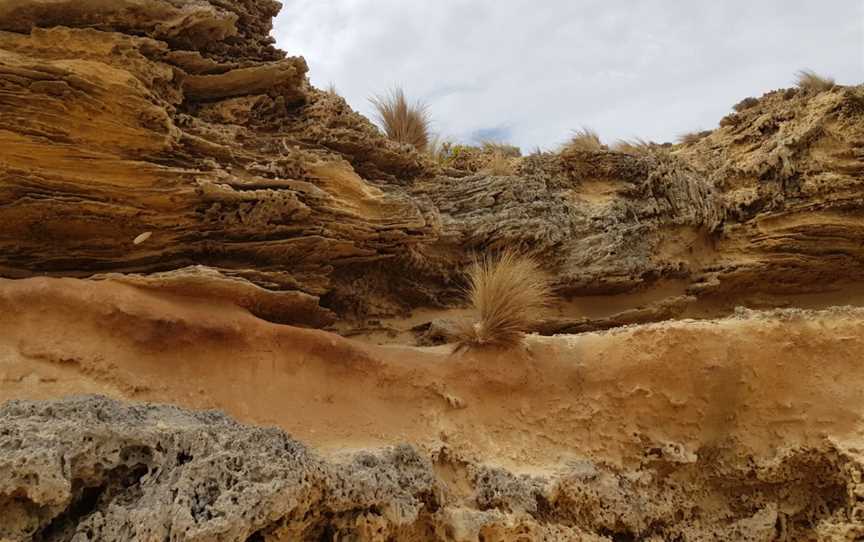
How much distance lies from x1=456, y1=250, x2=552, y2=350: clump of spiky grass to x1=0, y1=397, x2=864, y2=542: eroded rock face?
44.0 inches

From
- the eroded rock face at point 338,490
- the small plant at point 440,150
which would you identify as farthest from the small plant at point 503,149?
the eroded rock face at point 338,490

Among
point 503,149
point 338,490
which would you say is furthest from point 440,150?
point 338,490

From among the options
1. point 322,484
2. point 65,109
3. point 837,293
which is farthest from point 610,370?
point 65,109

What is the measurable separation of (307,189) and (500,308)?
182cm

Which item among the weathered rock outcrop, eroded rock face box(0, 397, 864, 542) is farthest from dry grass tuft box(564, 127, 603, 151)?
eroded rock face box(0, 397, 864, 542)

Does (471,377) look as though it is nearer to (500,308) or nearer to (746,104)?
(500,308)

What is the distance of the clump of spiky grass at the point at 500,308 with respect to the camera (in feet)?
17.6

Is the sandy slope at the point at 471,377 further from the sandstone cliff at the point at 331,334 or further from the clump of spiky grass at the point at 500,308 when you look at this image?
the clump of spiky grass at the point at 500,308

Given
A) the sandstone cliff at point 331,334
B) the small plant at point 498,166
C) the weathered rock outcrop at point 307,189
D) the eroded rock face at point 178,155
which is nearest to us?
the sandstone cliff at point 331,334

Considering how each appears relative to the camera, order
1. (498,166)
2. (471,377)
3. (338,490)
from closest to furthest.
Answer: (338,490) < (471,377) < (498,166)

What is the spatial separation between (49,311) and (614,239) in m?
5.05

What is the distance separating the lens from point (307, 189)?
5.24m

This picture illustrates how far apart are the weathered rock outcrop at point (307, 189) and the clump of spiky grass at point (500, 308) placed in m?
0.75

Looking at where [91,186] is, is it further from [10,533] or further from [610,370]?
[610,370]
